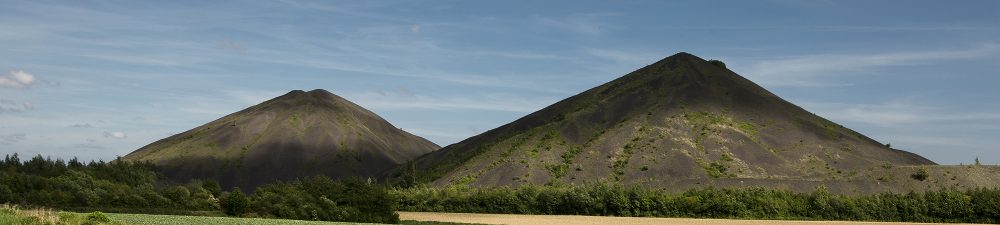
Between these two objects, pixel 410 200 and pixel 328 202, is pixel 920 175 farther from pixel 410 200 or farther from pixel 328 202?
pixel 328 202

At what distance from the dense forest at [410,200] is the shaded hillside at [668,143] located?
1092 inches

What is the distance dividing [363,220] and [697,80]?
124611 millimetres

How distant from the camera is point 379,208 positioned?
75812mm

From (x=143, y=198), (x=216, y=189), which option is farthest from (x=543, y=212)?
(x=143, y=198)

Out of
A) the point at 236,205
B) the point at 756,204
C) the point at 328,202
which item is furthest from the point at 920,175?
the point at 236,205

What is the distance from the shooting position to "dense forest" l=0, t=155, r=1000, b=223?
76000 mm

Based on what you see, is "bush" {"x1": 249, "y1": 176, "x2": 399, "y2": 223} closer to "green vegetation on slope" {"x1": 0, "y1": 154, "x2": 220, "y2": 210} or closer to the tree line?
"green vegetation on slope" {"x1": 0, "y1": 154, "x2": 220, "y2": 210}

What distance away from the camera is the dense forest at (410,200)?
249 feet

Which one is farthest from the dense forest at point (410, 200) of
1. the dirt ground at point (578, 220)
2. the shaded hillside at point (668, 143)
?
the shaded hillside at point (668, 143)

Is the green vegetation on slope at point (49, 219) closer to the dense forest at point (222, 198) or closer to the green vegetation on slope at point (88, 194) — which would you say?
the dense forest at point (222, 198)

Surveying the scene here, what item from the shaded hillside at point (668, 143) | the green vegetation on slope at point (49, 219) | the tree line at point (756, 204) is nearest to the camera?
the green vegetation on slope at point (49, 219)

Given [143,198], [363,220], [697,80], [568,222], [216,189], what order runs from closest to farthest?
[363,220] → [143,198] → [568,222] → [216,189] → [697,80]

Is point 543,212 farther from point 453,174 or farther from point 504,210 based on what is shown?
point 453,174

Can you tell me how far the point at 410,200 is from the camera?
384 feet
